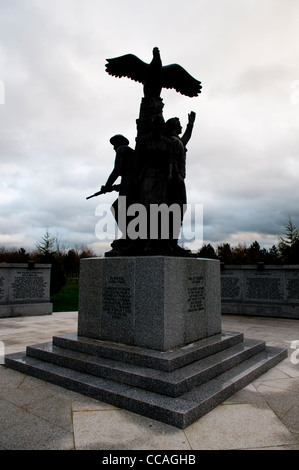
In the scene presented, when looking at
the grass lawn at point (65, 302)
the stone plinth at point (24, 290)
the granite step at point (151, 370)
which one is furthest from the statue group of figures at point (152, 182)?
the grass lawn at point (65, 302)

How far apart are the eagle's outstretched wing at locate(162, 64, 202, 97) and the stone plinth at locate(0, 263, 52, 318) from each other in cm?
869

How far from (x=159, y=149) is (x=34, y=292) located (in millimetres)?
9267

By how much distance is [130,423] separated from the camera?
3.13 meters

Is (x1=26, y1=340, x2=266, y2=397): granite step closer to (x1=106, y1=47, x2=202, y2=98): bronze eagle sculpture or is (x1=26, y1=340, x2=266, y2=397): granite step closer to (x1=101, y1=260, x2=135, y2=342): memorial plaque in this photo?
(x1=101, y1=260, x2=135, y2=342): memorial plaque

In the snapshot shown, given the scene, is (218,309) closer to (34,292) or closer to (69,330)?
(69,330)

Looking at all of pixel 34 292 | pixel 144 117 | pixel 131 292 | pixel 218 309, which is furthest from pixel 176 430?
pixel 34 292

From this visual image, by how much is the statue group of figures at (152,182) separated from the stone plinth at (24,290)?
735cm

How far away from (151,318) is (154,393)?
111cm

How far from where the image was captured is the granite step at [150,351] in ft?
13.2

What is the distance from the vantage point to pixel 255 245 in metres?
46.6

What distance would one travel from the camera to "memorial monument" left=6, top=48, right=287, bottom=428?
147 inches

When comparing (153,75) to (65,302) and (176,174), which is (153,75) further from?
(65,302)

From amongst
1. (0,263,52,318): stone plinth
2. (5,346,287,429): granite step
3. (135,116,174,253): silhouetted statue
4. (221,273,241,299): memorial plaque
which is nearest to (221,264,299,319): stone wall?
(221,273,241,299): memorial plaque

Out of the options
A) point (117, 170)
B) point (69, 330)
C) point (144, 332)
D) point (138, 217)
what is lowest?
point (69, 330)
